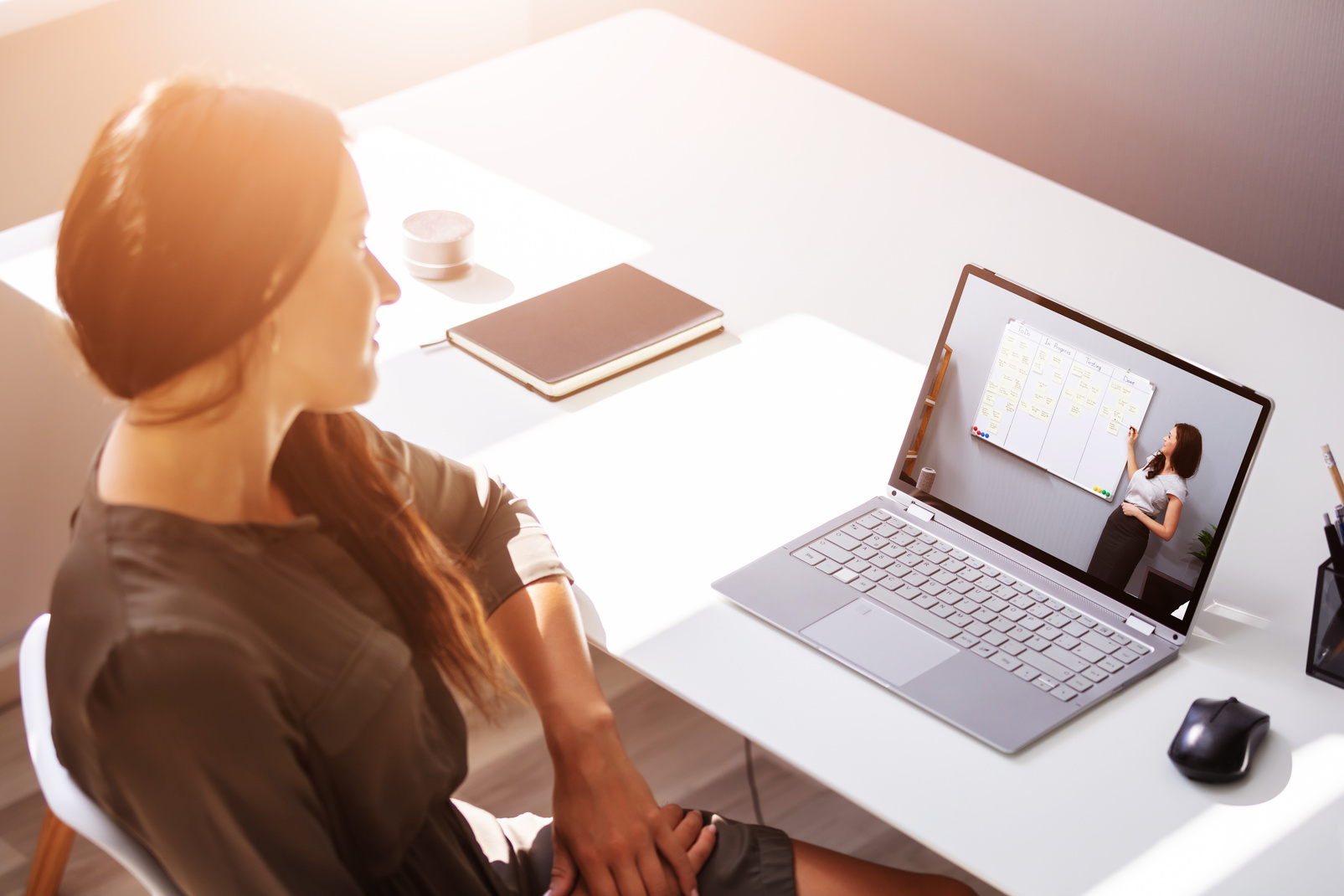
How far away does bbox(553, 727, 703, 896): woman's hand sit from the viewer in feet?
3.86

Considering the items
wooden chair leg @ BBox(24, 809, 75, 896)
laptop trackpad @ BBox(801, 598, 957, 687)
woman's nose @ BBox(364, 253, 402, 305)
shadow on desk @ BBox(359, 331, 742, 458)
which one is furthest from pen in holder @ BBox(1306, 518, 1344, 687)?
wooden chair leg @ BBox(24, 809, 75, 896)

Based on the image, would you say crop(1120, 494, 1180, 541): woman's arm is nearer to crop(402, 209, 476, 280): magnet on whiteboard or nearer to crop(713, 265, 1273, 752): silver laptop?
crop(713, 265, 1273, 752): silver laptop

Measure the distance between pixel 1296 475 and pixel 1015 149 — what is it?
4.34 feet

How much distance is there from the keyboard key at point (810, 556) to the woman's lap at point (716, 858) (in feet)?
0.83

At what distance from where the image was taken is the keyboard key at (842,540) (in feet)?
4.40

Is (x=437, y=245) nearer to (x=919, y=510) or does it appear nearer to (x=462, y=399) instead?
(x=462, y=399)

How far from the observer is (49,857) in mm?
1767

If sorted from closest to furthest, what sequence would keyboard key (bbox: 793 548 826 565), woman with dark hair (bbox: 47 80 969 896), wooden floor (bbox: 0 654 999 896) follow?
woman with dark hair (bbox: 47 80 969 896) → keyboard key (bbox: 793 548 826 565) → wooden floor (bbox: 0 654 999 896)

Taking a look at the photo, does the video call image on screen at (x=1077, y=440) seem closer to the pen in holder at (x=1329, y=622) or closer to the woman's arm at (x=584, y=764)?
the pen in holder at (x=1329, y=622)

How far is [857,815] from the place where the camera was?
212cm

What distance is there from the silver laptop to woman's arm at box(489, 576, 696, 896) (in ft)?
0.55

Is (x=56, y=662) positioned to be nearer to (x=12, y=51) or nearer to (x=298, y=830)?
(x=298, y=830)

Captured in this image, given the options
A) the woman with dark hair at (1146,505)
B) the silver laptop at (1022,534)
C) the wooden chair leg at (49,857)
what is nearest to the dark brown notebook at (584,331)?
the silver laptop at (1022,534)

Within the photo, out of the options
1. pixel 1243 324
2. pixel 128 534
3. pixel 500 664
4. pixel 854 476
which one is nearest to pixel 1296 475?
pixel 1243 324
